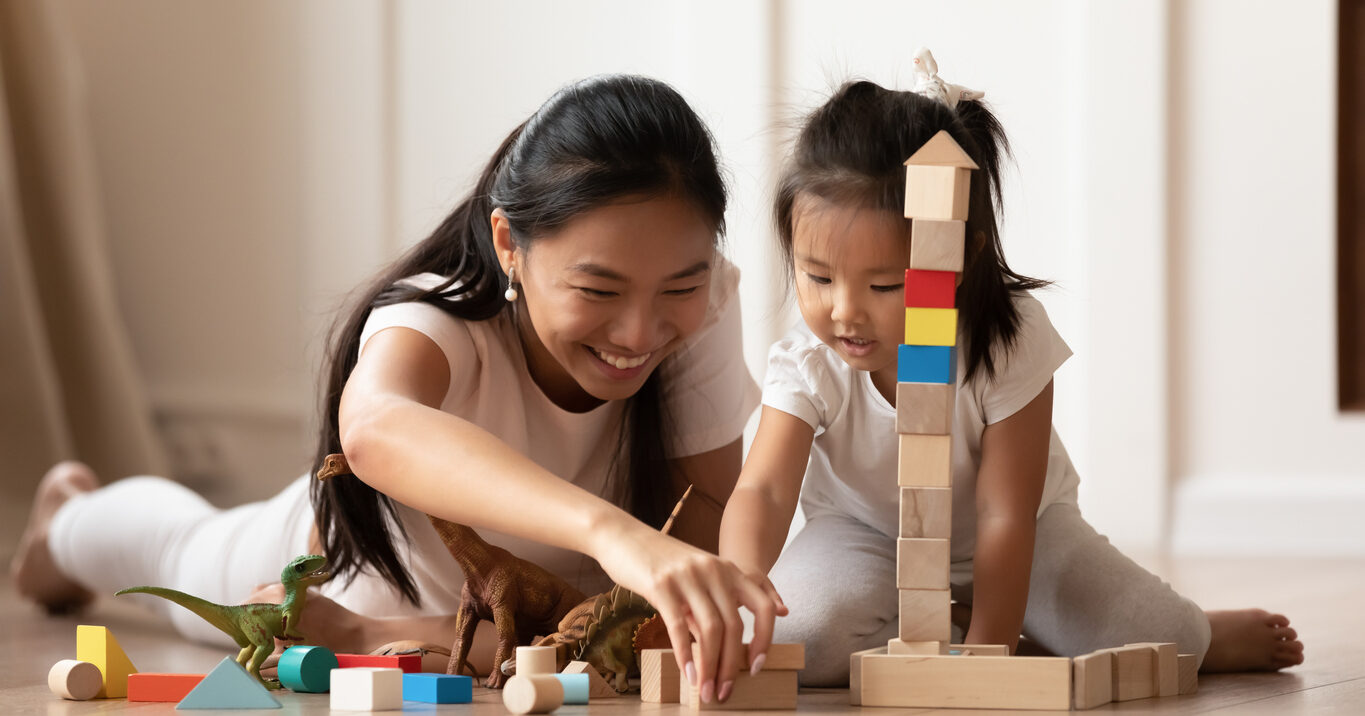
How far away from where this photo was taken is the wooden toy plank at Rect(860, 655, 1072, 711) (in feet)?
3.24

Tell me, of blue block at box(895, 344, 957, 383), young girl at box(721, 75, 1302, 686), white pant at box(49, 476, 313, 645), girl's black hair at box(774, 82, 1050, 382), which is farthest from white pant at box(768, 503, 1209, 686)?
white pant at box(49, 476, 313, 645)

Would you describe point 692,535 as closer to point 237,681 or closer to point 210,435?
point 237,681

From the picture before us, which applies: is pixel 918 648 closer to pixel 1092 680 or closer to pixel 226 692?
pixel 1092 680

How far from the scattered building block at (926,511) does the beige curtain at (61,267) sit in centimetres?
251

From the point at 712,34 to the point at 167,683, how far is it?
248 centimetres

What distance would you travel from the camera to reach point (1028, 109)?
311 centimetres

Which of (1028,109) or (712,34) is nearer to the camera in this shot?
(1028,109)

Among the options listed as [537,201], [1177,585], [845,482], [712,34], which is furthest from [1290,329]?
[537,201]

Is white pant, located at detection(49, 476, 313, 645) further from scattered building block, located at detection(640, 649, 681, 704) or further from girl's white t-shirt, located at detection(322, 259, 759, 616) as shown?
scattered building block, located at detection(640, 649, 681, 704)

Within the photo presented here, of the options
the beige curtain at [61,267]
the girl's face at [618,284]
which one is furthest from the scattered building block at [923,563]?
the beige curtain at [61,267]

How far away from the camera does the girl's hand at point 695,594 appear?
0.88m

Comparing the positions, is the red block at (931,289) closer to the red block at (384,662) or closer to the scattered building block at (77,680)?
the red block at (384,662)

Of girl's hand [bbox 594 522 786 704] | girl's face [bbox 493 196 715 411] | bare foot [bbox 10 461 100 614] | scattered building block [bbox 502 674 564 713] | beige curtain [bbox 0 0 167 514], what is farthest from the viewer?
beige curtain [bbox 0 0 167 514]

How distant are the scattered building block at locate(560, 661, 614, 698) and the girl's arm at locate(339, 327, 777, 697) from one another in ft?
0.45
